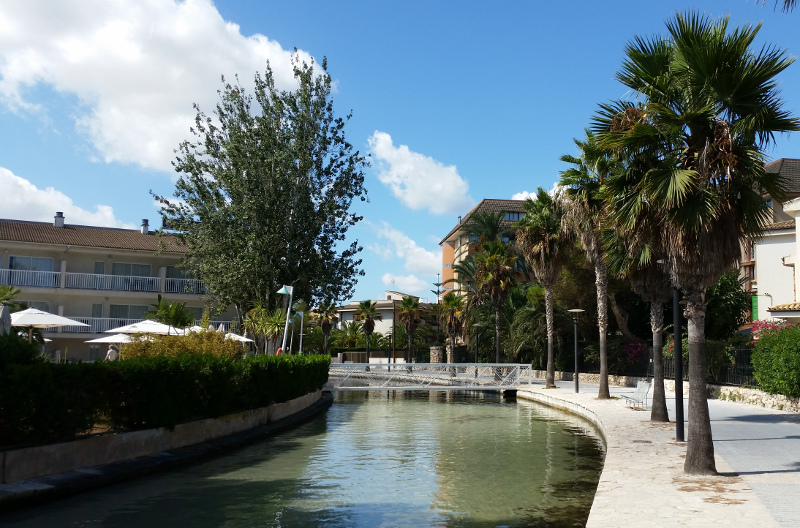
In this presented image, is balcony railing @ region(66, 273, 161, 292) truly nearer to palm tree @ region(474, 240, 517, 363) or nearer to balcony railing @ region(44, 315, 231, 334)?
balcony railing @ region(44, 315, 231, 334)

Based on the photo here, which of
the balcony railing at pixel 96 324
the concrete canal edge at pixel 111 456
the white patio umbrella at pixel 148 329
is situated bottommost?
the concrete canal edge at pixel 111 456

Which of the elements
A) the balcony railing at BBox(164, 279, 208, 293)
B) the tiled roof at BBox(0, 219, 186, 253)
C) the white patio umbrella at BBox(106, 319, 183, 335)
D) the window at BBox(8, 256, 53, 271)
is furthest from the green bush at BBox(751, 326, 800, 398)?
the window at BBox(8, 256, 53, 271)

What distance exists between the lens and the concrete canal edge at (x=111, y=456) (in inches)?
381

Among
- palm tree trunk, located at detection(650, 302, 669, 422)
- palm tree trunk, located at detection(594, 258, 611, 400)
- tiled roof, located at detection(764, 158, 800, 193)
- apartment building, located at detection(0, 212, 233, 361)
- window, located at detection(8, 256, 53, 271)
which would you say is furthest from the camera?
tiled roof, located at detection(764, 158, 800, 193)

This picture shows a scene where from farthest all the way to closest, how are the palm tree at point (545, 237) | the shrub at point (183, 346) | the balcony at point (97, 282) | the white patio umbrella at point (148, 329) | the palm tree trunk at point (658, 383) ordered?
the balcony at point (97, 282)
the palm tree at point (545, 237)
the white patio umbrella at point (148, 329)
the shrub at point (183, 346)
the palm tree trunk at point (658, 383)

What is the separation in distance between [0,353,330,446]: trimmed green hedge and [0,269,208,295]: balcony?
851 inches

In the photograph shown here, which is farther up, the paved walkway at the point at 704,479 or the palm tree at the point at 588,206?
the palm tree at the point at 588,206

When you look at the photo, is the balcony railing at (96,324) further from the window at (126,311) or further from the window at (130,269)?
the window at (130,269)

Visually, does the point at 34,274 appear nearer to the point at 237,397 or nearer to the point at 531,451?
the point at 237,397

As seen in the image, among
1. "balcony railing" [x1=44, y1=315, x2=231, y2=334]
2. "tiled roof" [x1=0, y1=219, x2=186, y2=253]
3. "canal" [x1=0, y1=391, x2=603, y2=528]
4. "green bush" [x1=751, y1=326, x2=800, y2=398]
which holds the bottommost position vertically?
"canal" [x1=0, y1=391, x2=603, y2=528]

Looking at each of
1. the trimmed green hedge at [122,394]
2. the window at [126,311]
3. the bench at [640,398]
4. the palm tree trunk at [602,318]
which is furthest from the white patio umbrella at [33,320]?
the window at [126,311]

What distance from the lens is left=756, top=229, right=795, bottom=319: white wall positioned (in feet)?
117

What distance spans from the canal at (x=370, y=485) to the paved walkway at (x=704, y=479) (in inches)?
29.2

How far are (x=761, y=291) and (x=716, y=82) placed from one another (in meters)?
30.1
